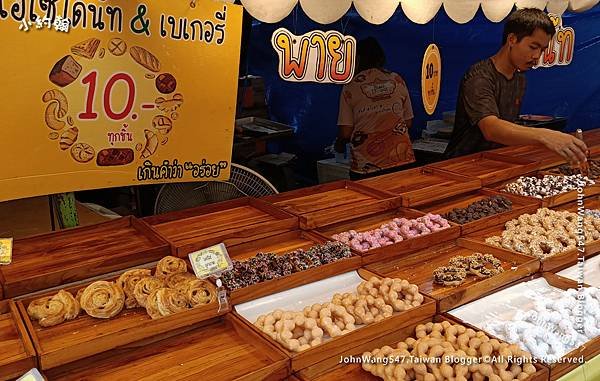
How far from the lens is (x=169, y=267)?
2604 millimetres

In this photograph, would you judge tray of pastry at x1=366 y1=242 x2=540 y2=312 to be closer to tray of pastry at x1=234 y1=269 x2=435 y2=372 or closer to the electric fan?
tray of pastry at x1=234 y1=269 x2=435 y2=372

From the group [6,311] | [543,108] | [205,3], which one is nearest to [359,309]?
[6,311]

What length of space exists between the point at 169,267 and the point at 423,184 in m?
2.03

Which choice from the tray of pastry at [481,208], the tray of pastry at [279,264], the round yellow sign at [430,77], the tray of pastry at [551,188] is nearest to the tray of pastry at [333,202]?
the tray of pastry at [279,264]

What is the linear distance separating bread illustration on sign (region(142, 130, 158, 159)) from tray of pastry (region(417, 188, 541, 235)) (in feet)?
5.75

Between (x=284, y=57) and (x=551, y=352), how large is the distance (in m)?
2.79

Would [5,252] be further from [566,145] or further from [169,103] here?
[566,145]

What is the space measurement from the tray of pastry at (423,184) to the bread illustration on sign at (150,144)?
1402 mm

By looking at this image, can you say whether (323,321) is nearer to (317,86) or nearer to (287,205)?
(287,205)

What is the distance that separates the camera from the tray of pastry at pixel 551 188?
3.76m

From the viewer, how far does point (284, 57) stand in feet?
13.8

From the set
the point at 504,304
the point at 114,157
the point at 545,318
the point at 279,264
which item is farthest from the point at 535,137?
the point at 114,157

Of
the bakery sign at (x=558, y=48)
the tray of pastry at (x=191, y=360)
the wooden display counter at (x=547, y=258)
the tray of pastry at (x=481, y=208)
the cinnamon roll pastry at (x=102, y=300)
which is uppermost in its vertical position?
the bakery sign at (x=558, y=48)

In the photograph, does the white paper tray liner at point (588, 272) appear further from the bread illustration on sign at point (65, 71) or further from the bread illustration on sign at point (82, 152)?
the bread illustration on sign at point (65, 71)
